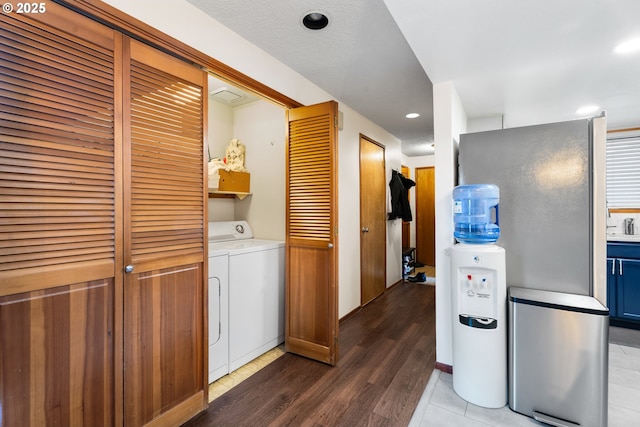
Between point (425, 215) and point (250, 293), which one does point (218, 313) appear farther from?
point (425, 215)

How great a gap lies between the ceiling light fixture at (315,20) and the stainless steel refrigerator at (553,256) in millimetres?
1353

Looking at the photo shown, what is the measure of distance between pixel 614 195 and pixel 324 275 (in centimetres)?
383

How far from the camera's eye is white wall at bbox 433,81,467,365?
88.5 inches

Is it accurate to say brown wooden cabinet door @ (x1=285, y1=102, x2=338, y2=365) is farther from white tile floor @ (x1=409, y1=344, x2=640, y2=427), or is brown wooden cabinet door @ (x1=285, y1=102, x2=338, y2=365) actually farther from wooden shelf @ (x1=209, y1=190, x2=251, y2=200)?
white tile floor @ (x1=409, y1=344, x2=640, y2=427)

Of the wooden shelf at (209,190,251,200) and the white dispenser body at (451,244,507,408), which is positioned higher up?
the wooden shelf at (209,190,251,200)

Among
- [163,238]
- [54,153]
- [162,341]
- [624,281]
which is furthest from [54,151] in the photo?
[624,281]

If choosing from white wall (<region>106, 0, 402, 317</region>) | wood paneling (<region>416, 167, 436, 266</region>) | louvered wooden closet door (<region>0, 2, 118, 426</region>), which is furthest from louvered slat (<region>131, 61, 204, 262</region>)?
wood paneling (<region>416, 167, 436, 266</region>)

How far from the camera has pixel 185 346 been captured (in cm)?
172

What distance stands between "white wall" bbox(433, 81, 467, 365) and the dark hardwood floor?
1.14 ft

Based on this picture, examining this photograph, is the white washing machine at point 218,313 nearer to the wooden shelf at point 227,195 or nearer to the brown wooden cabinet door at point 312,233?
the brown wooden cabinet door at point 312,233

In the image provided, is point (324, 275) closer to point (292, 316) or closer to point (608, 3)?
point (292, 316)

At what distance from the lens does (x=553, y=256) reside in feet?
6.51

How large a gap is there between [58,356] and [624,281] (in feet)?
15.0

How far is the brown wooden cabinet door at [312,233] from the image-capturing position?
7.75 ft
